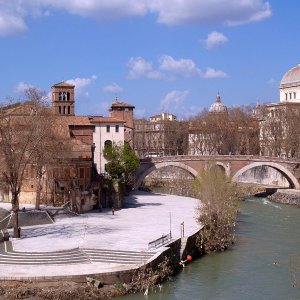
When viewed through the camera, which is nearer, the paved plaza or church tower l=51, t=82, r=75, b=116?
the paved plaza

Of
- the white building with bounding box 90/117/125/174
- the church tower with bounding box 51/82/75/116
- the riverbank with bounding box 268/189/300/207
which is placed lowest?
the riverbank with bounding box 268/189/300/207

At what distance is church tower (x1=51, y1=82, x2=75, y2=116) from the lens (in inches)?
2330

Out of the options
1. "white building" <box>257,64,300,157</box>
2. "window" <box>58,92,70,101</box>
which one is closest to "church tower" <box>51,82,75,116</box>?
"window" <box>58,92,70,101</box>

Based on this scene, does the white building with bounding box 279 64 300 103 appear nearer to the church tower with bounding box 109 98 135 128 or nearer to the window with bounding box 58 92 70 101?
the church tower with bounding box 109 98 135 128

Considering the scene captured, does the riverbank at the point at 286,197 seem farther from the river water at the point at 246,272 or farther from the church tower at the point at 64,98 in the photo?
the church tower at the point at 64,98

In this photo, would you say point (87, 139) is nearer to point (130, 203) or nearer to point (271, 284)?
point (130, 203)

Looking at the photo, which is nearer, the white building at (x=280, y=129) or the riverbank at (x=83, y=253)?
the riverbank at (x=83, y=253)

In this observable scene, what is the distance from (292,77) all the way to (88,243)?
72.1m

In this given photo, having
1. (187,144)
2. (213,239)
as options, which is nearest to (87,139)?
(213,239)

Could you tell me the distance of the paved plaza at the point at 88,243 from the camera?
25.2 meters

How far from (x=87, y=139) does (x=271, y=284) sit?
33.1 meters

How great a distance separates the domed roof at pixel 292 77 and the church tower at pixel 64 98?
147 ft

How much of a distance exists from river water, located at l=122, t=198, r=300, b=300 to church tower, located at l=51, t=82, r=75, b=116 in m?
24.2

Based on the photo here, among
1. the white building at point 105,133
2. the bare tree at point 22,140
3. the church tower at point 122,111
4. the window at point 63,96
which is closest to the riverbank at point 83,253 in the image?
the bare tree at point 22,140
